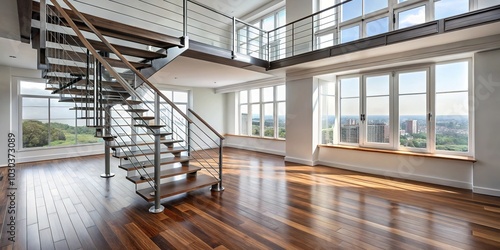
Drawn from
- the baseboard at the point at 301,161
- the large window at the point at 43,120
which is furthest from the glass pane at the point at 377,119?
the large window at the point at 43,120

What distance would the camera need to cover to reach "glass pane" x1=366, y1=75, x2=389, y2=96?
493 centimetres

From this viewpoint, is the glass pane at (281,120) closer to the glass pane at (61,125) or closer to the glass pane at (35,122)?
the glass pane at (61,125)

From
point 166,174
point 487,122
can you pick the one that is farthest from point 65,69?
point 487,122

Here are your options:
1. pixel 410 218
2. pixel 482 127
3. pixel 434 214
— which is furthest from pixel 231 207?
pixel 482 127

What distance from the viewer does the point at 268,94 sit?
7977mm

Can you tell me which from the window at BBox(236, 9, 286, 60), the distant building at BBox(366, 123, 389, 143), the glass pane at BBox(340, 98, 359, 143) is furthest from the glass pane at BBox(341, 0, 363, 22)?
the distant building at BBox(366, 123, 389, 143)

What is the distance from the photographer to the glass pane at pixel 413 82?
448 centimetres

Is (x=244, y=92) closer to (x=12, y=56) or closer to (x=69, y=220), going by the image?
(x=12, y=56)

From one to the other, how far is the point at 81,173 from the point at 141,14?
467 cm

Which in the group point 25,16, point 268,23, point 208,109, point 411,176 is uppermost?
point 268,23

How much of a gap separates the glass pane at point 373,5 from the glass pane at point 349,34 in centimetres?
39

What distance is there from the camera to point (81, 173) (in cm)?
480

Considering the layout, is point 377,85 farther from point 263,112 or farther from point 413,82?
point 263,112

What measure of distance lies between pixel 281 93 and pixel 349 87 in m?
2.41
